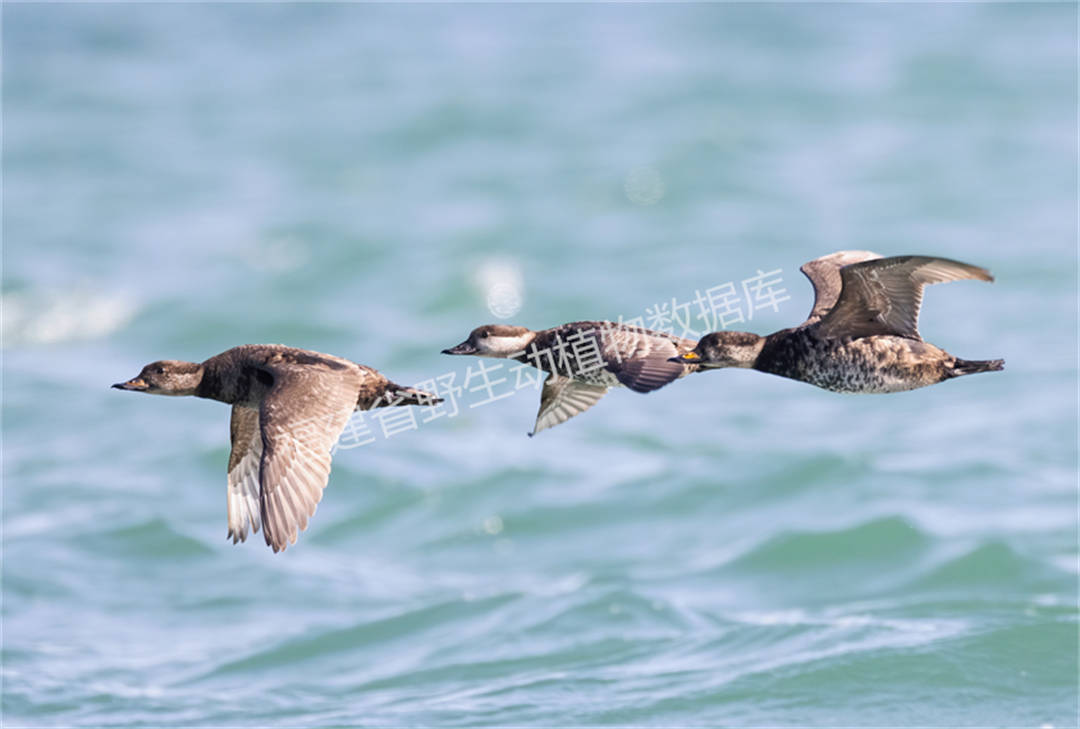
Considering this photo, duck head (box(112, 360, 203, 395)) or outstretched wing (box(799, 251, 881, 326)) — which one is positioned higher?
outstretched wing (box(799, 251, 881, 326))

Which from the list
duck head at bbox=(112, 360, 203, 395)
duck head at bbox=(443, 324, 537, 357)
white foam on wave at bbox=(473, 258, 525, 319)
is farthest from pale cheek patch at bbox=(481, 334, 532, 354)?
white foam on wave at bbox=(473, 258, 525, 319)

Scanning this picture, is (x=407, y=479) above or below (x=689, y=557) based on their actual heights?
above

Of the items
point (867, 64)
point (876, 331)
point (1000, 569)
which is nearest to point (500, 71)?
point (867, 64)

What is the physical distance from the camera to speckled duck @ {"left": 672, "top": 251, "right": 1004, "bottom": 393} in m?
9.29

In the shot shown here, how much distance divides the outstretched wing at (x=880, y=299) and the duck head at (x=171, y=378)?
158 inches

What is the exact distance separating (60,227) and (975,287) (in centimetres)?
2234

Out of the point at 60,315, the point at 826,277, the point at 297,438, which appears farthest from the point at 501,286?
A: the point at 297,438

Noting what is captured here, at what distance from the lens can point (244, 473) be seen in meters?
10.8

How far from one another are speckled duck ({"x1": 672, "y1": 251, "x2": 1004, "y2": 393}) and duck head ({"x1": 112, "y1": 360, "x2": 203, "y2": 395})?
3.22 meters

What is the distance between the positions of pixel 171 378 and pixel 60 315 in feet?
81.6

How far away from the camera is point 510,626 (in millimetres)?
22578

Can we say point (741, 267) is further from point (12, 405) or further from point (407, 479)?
point (12, 405)

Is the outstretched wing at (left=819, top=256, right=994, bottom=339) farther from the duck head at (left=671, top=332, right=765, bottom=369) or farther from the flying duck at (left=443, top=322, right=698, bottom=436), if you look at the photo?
the flying duck at (left=443, top=322, right=698, bottom=436)

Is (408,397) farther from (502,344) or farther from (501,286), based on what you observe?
(501,286)
